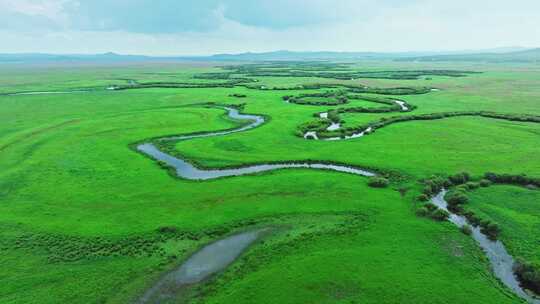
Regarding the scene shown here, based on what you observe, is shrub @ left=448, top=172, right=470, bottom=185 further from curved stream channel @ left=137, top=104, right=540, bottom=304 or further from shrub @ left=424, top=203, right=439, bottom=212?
shrub @ left=424, top=203, right=439, bottom=212

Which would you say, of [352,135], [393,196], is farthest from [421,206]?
[352,135]

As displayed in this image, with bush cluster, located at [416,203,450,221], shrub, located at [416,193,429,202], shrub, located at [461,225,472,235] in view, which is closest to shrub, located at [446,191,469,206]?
shrub, located at [416,193,429,202]

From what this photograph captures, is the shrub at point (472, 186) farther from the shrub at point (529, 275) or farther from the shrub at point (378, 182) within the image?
the shrub at point (529, 275)

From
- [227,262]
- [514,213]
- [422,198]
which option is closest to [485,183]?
[514,213]

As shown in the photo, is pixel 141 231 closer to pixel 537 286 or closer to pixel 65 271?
pixel 65 271

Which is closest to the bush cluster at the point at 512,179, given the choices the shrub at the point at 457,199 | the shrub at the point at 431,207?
the shrub at the point at 457,199

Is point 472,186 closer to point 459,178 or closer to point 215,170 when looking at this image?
point 459,178

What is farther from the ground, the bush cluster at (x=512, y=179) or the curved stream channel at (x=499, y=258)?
the bush cluster at (x=512, y=179)
